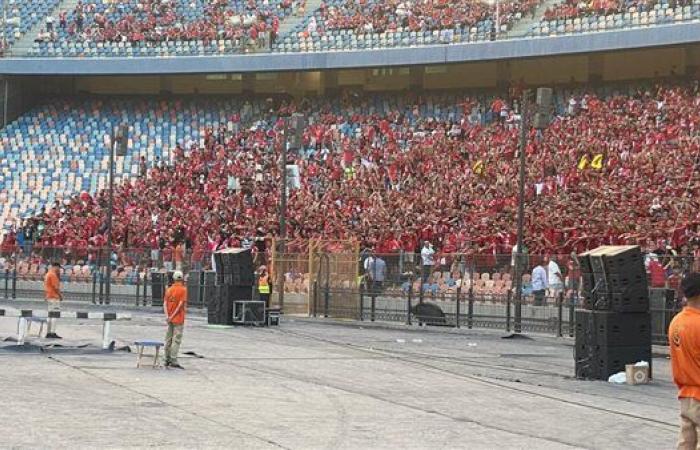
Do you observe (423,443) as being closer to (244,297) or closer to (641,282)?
(641,282)

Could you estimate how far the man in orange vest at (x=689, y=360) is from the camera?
11062 mm

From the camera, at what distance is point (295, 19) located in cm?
6175

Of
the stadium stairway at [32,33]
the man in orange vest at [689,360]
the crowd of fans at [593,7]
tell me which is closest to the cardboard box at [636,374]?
the man in orange vest at [689,360]

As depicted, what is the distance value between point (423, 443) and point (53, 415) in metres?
4.14

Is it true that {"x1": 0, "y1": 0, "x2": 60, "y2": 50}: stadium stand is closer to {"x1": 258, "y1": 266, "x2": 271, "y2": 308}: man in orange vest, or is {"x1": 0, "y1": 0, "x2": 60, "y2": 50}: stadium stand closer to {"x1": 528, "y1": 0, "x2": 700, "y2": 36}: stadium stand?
{"x1": 528, "y1": 0, "x2": 700, "y2": 36}: stadium stand

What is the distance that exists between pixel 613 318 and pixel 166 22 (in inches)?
1749

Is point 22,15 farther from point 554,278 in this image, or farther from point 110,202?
point 554,278

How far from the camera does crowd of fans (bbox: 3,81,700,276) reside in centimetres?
3822

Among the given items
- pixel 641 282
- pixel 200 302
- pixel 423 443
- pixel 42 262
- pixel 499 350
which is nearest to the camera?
pixel 423 443

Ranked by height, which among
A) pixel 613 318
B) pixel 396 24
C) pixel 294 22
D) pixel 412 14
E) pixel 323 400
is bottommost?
pixel 323 400

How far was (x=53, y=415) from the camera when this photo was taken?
1594 cm

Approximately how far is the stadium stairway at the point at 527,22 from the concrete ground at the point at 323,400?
2567 centimetres

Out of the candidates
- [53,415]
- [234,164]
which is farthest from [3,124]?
[53,415]

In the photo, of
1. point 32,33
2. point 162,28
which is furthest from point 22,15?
point 162,28
